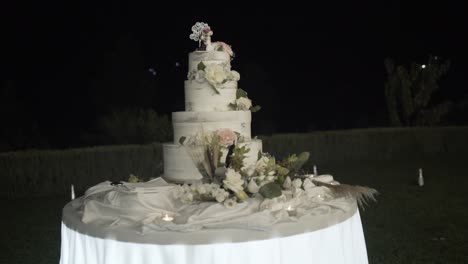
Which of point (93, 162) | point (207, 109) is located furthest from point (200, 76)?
point (93, 162)

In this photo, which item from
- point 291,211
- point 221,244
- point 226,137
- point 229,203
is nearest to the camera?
point 221,244

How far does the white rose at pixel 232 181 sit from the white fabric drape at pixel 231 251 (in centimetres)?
47

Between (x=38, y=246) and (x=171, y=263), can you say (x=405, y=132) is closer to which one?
(x=38, y=246)

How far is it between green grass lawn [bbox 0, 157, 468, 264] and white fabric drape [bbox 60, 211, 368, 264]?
9.66 feet

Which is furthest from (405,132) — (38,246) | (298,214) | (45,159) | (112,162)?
(298,214)

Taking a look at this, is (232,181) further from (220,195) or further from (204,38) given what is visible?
(204,38)

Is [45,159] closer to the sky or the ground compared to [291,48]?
closer to the ground

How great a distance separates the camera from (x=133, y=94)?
18406 millimetres

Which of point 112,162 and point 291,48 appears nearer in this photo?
point 112,162

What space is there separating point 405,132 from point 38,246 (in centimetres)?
1365

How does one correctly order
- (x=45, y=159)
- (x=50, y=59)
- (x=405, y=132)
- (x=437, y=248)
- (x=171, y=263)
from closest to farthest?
(x=171, y=263) → (x=437, y=248) → (x=45, y=159) → (x=405, y=132) → (x=50, y=59)

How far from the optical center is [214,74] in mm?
4297

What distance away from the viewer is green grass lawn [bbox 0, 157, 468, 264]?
6.45 meters

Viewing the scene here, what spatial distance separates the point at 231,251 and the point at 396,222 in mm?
5727
